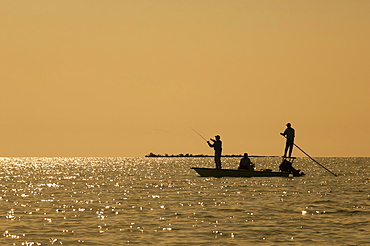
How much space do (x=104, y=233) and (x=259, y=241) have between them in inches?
180

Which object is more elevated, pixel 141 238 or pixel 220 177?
pixel 220 177

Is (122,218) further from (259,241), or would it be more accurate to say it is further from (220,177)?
(220,177)

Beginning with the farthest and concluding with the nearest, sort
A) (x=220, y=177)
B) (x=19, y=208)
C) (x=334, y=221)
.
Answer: (x=220, y=177), (x=19, y=208), (x=334, y=221)

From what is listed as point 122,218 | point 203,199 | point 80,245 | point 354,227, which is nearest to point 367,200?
point 203,199

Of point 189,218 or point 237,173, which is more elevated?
point 237,173

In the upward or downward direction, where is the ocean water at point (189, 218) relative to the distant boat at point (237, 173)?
downward

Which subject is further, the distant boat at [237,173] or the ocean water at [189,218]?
Result: the distant boat at [237,173]

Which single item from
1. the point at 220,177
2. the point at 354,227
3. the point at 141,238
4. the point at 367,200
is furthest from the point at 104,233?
the point at 220,177

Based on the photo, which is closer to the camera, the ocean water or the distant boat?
the ocean water

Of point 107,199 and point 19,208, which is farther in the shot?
point 107,199

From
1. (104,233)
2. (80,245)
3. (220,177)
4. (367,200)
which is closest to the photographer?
(80,245)

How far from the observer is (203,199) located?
112 feet

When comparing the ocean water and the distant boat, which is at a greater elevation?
the distant boat

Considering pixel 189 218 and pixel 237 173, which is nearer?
pixel 189 218
